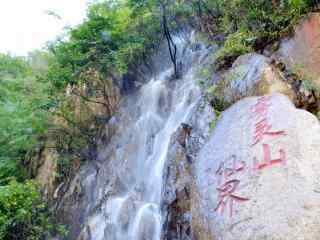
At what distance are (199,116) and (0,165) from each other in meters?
6.82

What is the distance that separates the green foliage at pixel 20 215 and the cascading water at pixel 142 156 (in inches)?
47.6

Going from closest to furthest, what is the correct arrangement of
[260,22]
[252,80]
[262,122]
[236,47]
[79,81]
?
[262,122] < [252,80] < [236,47] < [260,22] < [79,81]

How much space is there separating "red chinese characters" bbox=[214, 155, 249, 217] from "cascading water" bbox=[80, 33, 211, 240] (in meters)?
3.35

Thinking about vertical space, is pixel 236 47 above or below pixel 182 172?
above

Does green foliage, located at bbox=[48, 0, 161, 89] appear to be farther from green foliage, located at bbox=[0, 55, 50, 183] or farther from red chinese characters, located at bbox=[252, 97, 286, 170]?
red chinese characters, located at bbox=[252, 97, 286, 170]

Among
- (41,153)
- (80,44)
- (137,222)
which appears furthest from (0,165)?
(137,222)

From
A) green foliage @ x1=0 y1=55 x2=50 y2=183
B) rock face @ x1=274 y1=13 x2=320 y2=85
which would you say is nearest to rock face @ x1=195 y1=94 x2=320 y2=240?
rock face @ x1=274 y1=13 x2=320 y2=85

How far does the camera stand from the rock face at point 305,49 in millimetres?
5578

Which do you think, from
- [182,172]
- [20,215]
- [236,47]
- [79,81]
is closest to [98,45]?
[79,81]

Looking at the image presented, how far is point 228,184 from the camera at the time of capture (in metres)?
3.50

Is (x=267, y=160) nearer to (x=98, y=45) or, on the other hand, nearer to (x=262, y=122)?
(x=262, y=122)

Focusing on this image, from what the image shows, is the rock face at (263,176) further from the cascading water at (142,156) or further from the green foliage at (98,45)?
the green foliage at (98,45)

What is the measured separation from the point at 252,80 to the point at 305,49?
1.28m

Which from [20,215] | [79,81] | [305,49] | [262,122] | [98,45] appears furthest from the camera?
[79,81]
